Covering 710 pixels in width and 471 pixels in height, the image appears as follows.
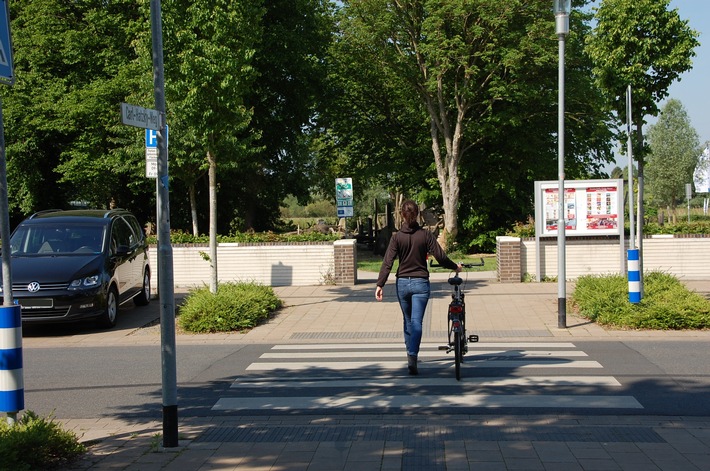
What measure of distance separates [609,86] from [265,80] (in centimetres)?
1907

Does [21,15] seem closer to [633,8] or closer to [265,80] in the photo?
[265,80]

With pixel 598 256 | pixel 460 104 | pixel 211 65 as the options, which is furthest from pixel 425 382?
pixel 460 104

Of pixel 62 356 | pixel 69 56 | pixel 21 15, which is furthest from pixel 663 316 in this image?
pixel 21 15

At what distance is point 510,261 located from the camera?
17500 millimetres

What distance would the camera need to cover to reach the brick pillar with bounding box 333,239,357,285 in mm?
17688

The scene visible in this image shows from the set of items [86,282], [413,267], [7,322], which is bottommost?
[86,282]

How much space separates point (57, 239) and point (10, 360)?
27.7ft

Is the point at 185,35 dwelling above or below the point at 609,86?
above

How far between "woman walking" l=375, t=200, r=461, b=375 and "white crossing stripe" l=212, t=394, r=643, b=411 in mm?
978

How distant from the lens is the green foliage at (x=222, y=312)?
12.2 metres

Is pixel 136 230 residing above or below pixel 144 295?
above

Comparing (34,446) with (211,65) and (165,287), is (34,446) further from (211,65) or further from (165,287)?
(211,65)

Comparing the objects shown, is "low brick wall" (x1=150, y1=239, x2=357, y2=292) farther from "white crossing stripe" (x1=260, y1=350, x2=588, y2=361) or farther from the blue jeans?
the blue jeans

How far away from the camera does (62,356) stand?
10.6 metres
